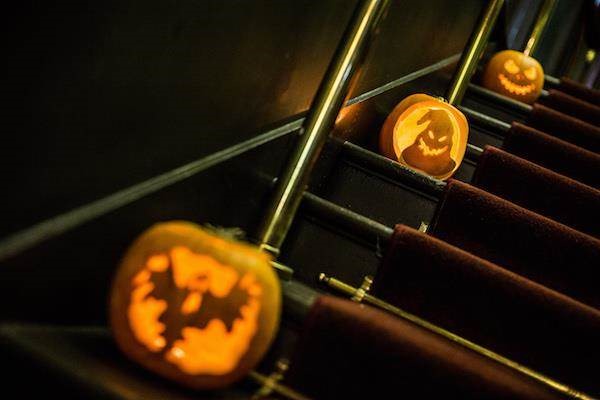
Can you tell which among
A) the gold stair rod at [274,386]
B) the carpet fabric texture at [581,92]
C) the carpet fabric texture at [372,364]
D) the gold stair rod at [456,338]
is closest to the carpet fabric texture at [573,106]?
the carpet fabric texture at [581,92]

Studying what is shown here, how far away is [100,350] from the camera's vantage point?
1.12 metres

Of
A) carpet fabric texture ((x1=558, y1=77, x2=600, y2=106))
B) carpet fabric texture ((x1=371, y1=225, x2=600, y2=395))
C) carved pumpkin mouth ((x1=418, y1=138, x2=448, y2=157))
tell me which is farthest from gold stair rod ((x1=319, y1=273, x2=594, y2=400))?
carpet fabric texture ((x1=558, y1=77, x2=600, y2=106))

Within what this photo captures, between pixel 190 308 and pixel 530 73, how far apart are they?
9.82 feet

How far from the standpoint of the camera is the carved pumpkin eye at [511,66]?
3.62 m

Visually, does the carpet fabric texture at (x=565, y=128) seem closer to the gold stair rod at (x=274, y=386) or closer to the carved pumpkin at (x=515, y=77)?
the carved pumpkin at (x=515, y=77)

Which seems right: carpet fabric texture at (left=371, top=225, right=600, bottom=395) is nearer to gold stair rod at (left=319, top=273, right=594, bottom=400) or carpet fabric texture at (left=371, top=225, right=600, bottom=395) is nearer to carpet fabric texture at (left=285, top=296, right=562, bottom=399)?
gold stair rod at (left=319, top=273, right=594, bottom=400)

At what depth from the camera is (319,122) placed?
1623mm

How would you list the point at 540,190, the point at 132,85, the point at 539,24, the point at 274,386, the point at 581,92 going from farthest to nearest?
the point at 539,24, the point at 581,92, the point at 540,190, the point at 274,386, the point at 132,85

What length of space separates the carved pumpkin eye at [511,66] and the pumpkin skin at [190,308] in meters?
2.88

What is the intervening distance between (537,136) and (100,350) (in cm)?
205

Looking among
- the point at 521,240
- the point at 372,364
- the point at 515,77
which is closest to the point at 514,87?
the point at 515,77

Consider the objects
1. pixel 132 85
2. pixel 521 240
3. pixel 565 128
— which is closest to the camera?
pixel 132 85

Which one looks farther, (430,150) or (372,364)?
(430,150)

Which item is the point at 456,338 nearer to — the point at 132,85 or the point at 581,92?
the point at 132,85
